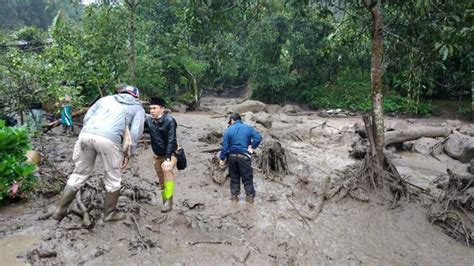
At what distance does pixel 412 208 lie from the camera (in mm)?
7324

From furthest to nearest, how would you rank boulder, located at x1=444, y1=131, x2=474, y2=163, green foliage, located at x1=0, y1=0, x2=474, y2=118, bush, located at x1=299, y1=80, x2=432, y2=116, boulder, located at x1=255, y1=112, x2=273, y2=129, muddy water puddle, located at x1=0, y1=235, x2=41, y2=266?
1. bush, located at x1=299, y1=80, x2=432, y2=116
2. boulder, located at x1=255, y1=112, x2=273, y2=129
3. boulder, located at x1=444, y1=131, x2=474, y2=163
4. green foliage, located at x1=0, y1=0, x2=474, y2=118
5. muddy water puddle, located at x1=0, y1=235, x2=41, y2=266

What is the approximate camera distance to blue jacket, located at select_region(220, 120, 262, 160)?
7.06 meters

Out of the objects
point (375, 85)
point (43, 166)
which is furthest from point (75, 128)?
point (375, 85)

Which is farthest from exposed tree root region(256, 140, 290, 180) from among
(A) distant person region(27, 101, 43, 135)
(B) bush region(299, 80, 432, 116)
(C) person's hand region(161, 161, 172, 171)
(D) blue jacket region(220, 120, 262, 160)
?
(B) bush region(299, 80, 432, 116)

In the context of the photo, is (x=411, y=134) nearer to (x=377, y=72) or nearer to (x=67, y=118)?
(x=377, y=72)

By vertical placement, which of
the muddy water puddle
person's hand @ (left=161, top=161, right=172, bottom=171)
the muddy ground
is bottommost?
the muddy ground

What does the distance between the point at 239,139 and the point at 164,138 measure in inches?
64.9

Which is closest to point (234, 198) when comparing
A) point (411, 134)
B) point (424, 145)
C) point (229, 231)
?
point (229, 231)

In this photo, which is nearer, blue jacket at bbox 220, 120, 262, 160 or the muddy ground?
the muddy ground

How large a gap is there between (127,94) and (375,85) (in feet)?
15.8

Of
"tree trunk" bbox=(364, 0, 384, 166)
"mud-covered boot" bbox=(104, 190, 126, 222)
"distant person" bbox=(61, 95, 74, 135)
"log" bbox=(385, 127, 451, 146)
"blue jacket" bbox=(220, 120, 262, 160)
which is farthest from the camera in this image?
"log" bbox=(385, 127, 451, 146)

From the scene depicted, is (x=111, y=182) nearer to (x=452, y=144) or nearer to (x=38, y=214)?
(x=38, y=214)

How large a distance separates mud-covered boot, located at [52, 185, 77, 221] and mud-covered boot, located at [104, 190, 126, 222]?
42cm

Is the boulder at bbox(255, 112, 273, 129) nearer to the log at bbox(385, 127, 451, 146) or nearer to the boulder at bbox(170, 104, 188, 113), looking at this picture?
the log at bbox(385, 127, 451, 146)
